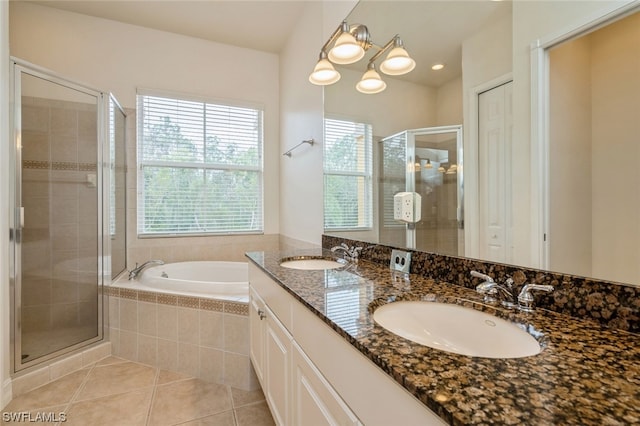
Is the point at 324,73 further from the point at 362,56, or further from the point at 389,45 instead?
the point at 389,45

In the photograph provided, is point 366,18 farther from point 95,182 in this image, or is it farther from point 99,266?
point 99,266

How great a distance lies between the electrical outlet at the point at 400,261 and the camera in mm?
1315

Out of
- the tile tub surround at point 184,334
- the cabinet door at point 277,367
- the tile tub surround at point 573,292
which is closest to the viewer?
the tile tub surround at point 573,292

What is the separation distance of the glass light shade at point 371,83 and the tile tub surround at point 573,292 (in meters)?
0.98

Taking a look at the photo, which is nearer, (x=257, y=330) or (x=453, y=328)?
(x=453, y=328)

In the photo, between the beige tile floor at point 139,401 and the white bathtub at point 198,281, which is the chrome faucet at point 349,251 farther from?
the beige tile floor at point 139,401

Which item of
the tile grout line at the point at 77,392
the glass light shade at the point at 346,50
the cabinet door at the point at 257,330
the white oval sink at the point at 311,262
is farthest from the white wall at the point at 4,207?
the glass light shade at the point at 346,50

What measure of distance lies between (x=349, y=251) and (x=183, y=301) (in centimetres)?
125

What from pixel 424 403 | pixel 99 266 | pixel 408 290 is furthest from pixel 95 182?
pixel 424 403

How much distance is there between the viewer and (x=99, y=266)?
2.40 meters

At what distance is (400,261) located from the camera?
53.8 inches

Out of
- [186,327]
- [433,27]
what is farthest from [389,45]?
[186,327]

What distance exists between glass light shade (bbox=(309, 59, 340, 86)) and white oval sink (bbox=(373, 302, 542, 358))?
4.50 ft

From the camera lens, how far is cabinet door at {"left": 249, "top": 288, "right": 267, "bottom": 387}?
1503 millimetres
